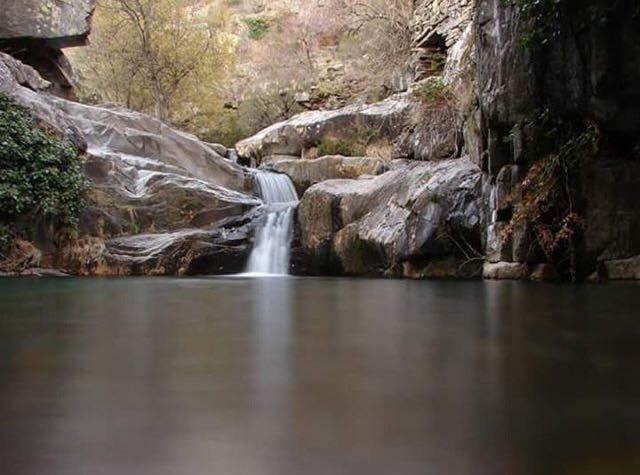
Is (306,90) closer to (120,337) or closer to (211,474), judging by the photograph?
(120,337)

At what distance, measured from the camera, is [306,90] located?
2314 cm

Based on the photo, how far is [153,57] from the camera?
Answer: 2075 centimetres

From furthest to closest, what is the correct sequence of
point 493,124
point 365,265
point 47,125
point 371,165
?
point 371,165, point 47,125, point 365,265, point 493,124

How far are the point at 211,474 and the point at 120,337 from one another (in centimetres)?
216

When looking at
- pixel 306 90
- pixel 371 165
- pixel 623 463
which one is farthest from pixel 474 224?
pixel 306 90

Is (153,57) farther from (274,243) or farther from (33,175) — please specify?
(274,243)

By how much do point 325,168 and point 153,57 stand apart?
31.9 ft

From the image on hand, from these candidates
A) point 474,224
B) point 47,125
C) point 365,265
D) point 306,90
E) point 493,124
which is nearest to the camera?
point 493,124

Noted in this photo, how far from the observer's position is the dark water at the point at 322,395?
141 centimetres

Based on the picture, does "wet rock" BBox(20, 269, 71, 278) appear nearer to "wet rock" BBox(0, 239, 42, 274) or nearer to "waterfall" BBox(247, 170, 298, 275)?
"wet rock" BBox(0, 239, 42, 274)

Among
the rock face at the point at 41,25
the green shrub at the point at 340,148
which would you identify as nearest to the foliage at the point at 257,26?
the rock face at the point at 41,25

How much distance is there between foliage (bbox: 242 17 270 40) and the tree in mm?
10275

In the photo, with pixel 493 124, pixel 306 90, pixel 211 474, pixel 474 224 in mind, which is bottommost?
pixel 211 474

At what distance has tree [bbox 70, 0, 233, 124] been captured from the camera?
20672 millimetres
